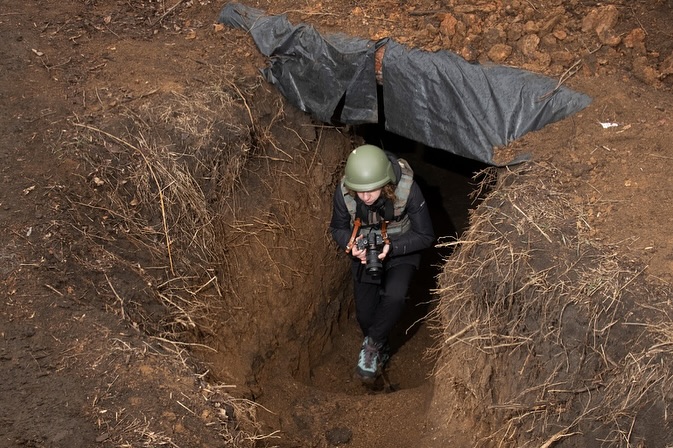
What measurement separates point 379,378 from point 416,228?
62.4 inches

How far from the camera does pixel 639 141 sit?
4961 millimetres

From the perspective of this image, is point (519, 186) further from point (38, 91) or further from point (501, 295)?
point (38, 91)

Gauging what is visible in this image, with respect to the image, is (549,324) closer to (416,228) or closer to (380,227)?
(416,228)

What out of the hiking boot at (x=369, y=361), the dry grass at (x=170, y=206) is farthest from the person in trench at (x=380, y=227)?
the dry grass at (x=170, y=206)

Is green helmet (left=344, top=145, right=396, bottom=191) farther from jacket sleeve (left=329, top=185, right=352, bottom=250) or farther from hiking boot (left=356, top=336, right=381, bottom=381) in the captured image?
hiking boot (left=356, top=336, right=381, bottom=381)

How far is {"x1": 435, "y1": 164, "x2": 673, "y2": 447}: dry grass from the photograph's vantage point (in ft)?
12.9

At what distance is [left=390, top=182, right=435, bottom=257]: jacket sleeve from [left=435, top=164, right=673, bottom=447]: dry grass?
363mm

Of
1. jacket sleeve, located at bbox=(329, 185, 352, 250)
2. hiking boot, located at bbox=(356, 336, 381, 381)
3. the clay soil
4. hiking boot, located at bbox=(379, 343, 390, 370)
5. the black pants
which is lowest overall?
hiking boot, located at bbox=(379, 343, 390, 370)

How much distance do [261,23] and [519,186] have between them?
102 inches

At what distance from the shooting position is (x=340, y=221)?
214 inches

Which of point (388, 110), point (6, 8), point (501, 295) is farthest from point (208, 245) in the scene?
point (6, 8)

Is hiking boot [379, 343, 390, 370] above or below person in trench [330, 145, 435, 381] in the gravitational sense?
below

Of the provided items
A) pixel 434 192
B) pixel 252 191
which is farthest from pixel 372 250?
pixel 434 192

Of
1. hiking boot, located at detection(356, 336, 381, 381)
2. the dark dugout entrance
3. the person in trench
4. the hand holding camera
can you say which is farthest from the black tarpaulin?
hiking boot, located at detection(356, 336, 381, 381)
